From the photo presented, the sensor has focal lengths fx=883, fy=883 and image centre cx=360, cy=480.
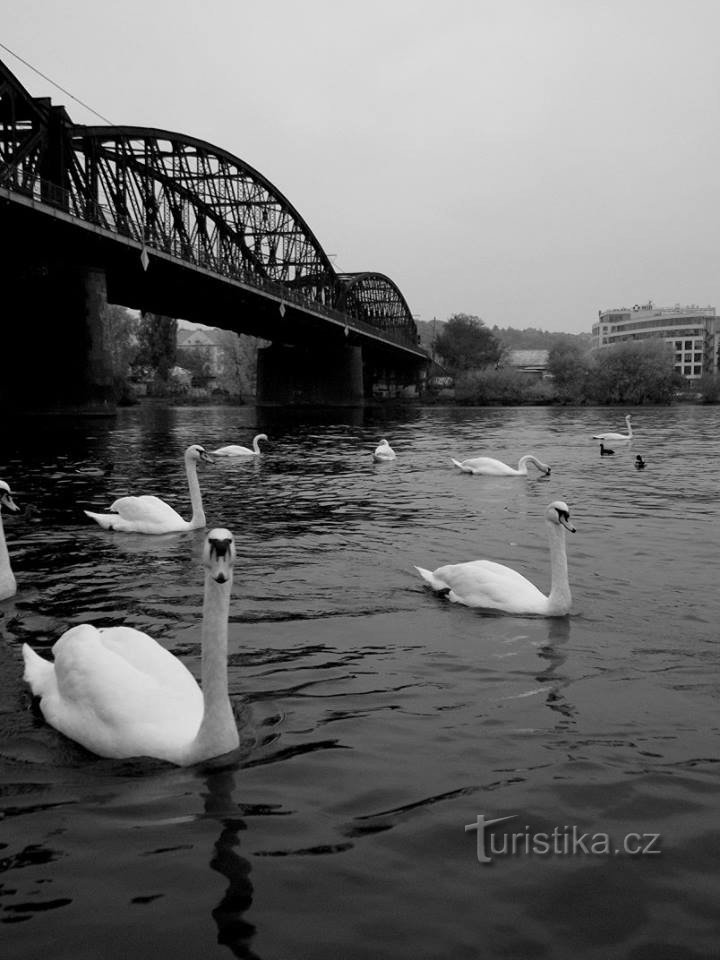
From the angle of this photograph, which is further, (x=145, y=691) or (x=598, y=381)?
(x=598, y=381)

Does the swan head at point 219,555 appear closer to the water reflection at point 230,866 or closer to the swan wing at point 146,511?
the water reflection at point 230,866

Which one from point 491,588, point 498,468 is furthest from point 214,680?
point 498,468

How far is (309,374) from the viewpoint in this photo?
9250 cm

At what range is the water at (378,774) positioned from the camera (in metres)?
3.46

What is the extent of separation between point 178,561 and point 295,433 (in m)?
32.2

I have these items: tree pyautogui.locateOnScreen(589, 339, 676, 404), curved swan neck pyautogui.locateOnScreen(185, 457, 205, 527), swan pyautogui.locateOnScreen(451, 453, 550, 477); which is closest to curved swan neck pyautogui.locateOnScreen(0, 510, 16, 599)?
curved swan neck pyautogui.locateOnScreen(185, 457, 205, 527)

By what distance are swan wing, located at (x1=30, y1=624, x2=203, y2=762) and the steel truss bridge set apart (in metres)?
34.0

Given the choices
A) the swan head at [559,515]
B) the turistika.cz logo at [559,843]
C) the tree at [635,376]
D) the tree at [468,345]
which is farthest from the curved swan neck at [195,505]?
the tree at [468,345]

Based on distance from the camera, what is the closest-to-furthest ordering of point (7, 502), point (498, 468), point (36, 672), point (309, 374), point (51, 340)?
point (36, 672) < point (7, 502) < point (498, 468) < point (51, 340) < point (309, 374)

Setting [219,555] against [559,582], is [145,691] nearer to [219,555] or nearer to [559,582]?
[219,555]

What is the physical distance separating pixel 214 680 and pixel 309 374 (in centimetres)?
8889

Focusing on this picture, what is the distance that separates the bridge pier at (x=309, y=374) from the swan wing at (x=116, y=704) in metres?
85.6

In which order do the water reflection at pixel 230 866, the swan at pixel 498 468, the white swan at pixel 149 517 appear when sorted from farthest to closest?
the swan at pixel 498 468
the white swan at pixel 149 517
the water reflection at pixel 230 866

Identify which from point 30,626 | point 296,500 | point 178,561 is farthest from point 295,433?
point 30,626
